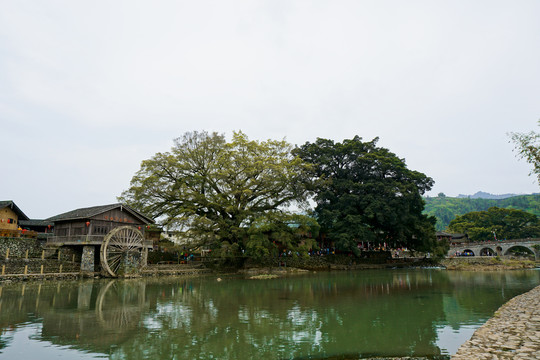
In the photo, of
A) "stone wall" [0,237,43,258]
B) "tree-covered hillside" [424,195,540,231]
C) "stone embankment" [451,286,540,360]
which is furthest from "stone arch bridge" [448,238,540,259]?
"stone wall" [0,237,43,258]

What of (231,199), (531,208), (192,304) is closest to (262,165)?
(231,199)

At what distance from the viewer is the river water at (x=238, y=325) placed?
8.19 metres

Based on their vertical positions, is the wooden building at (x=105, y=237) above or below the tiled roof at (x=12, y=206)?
below

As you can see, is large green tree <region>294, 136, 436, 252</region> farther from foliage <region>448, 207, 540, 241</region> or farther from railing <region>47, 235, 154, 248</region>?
foliage <region>448, 207, 540, 241</region>

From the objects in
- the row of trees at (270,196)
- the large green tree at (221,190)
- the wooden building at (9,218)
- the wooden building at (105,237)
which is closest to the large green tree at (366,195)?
the row of trees at (270,196)

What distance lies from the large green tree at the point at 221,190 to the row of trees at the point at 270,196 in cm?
11

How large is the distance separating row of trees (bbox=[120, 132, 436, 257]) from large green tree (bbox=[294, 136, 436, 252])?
0.42ft

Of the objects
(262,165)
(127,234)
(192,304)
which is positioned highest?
(262,165)

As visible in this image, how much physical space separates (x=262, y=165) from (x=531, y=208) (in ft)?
402

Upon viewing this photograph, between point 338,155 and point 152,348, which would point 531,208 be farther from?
point 152,348

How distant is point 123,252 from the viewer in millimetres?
31000

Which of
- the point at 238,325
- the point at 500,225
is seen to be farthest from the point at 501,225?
the point at 238,325

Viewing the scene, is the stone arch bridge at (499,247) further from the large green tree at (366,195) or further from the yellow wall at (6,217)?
the yellow wall at (6,217)

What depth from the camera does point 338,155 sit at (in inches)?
1777
